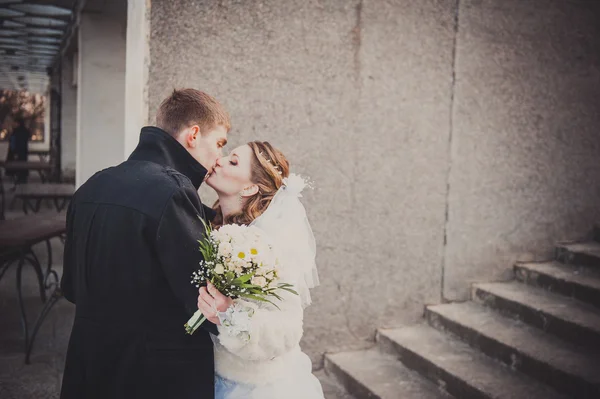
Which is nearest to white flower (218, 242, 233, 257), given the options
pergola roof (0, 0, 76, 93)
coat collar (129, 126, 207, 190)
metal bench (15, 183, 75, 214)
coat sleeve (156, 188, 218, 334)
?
coat sleeve (156, 188, 218, 334)

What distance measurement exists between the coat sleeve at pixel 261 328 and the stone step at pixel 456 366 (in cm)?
184

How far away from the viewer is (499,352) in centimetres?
409

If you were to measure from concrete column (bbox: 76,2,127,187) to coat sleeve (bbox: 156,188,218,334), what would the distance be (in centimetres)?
754

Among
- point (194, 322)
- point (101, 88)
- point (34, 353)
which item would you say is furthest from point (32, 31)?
point (194, 322)

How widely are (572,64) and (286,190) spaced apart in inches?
137

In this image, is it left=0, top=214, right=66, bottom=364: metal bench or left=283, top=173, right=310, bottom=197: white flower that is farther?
left=0, top=214, right=66, bottom=364: metal bench

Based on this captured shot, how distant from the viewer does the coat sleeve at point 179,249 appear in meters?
2.12

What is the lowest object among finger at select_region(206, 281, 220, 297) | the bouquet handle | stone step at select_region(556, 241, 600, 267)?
stone step at select_region(556, 241, 600, 267)

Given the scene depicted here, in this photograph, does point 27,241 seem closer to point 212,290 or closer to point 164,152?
point 164,152

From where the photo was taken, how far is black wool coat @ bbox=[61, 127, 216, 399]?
2141 mm

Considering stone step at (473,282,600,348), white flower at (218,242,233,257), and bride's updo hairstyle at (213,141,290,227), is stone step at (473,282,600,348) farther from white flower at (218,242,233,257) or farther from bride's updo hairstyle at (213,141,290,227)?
white flower at (218,242,233,257)

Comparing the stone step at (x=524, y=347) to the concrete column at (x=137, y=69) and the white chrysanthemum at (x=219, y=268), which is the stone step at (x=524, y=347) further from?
the concrete column at (x=137, y=69)

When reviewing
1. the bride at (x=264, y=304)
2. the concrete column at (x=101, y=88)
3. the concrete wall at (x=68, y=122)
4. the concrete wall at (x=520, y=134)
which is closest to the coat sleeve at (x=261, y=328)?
the bride at (x=264, y=304)

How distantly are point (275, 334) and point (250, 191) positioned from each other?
889 mm
